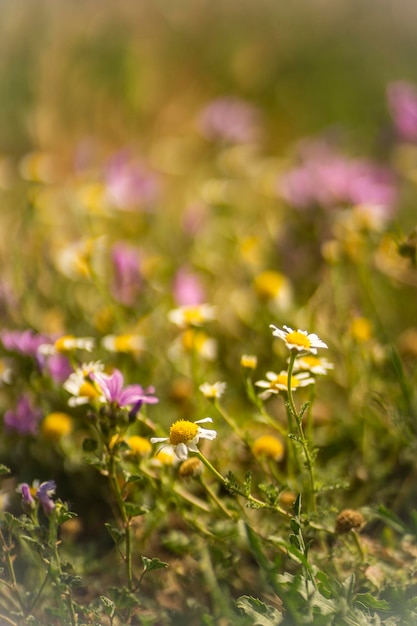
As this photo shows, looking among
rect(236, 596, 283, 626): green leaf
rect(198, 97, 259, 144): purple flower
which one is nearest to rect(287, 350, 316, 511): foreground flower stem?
rect(236, 596, 283, 626): green leaf

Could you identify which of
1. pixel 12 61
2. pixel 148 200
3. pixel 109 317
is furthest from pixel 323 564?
pixel 12 61

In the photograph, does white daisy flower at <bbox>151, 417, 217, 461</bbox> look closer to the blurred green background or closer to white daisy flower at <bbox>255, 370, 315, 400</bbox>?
white daisy flower at <bbox>255, 370, 315, 400</bbox>

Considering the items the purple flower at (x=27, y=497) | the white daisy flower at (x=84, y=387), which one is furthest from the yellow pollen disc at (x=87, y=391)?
the purple flower at (x=27, y=497)

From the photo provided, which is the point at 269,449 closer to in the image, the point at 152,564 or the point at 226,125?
the point at 152,564

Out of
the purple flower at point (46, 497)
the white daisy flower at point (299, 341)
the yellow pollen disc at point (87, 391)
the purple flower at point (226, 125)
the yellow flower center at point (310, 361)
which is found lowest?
the purple flower at point (46, 497)

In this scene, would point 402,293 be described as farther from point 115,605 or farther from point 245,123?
point 115,605

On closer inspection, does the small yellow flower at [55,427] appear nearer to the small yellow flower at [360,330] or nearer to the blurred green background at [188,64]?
the small yellow flower at [360,330]

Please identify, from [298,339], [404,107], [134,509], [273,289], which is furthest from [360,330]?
[404,107]
